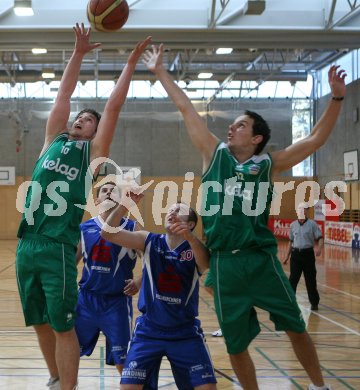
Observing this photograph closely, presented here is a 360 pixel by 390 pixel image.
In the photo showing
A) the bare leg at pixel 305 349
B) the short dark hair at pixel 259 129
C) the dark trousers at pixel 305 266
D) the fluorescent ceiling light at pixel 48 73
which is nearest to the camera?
the bare leg at pixel 305 349

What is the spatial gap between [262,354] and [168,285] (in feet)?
11.1

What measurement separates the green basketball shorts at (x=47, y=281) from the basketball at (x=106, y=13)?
9.96 ft

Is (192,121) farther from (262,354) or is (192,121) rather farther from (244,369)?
(262,354)

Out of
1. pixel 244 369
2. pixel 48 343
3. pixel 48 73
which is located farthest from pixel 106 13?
pixel 48 73

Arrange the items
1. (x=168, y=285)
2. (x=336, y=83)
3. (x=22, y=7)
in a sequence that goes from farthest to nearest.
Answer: (x=22, y=7) < (x=336, y=83) < (x=168, y=285)

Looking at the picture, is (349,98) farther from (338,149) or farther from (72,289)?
(72,289)

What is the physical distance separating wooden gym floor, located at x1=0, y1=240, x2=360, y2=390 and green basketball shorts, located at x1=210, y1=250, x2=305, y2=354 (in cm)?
176

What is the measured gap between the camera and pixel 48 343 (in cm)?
494

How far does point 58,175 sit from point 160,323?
128 centimetres

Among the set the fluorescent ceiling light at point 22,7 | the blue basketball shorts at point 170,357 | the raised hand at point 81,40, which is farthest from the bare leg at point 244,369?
the fluorescent ceiling light at point 22,7

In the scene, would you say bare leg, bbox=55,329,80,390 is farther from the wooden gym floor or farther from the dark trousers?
the dark trousers

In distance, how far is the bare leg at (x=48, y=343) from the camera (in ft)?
16.1

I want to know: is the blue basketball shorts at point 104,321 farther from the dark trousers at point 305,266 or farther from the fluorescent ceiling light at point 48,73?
the fluorescent ceiling light at point 48,73

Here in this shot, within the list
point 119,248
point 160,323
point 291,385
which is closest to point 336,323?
point 291,385
